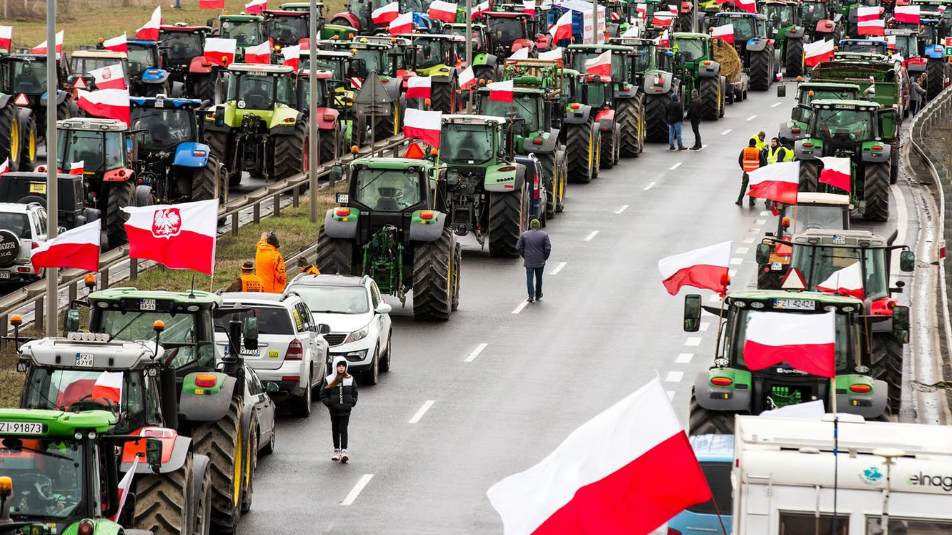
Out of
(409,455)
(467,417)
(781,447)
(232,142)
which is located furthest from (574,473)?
(232,142)

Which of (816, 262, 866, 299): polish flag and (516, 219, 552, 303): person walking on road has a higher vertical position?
(816, 262, 866, 299): polish flag

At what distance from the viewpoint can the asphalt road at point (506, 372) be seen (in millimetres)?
20219

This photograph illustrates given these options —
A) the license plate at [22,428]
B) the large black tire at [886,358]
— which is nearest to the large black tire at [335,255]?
the large black tire at [886,358]

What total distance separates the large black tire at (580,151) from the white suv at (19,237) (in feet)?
52.6

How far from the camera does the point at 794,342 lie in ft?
55.7

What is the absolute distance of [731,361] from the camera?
64.0ft

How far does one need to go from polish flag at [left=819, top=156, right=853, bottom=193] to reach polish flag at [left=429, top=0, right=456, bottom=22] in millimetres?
30356

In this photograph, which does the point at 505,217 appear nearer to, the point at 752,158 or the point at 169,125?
the point at 169,125

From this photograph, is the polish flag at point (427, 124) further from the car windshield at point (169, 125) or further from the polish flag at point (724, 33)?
the polish flag at point (724, 33)

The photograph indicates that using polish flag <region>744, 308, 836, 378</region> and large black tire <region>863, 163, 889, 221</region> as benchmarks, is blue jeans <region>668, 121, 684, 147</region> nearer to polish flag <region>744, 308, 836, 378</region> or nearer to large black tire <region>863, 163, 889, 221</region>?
large black tire <region>863, 163, 889, 221</region>

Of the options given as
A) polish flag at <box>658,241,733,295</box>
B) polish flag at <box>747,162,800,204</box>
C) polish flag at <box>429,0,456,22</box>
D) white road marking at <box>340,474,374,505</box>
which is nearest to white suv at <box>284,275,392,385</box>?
white road marking at <box>340,474,374,505</box>

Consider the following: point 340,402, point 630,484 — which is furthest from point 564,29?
point 630,484

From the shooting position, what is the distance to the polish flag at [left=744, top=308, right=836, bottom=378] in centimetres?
1673

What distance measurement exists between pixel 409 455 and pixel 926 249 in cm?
1843
